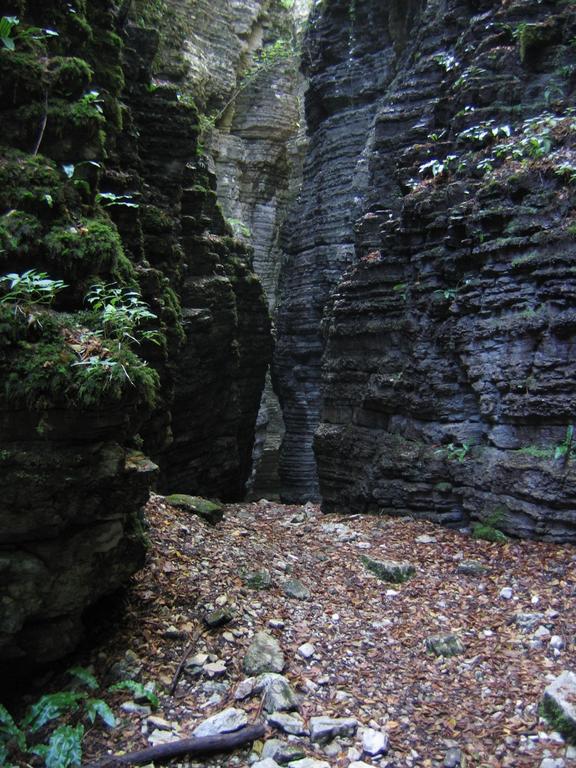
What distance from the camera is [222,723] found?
434 cm

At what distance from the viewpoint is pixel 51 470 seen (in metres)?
4.36

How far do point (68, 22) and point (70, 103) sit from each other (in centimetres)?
159

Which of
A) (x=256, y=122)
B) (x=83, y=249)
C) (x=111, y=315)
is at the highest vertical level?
(x=256, y=122)

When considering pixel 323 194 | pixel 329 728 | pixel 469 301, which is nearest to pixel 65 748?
pixel 329 728

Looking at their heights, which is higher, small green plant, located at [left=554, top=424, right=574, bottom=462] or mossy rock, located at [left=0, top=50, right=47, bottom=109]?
mossy rock, located at [left=0, top=50, right=47, bottom=109]

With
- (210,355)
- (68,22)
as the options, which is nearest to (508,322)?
(68,22)

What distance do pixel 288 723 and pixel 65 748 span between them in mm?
1571

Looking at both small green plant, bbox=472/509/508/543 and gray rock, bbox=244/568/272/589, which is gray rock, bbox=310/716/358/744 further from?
small green plant, bbox=472/509/508/543

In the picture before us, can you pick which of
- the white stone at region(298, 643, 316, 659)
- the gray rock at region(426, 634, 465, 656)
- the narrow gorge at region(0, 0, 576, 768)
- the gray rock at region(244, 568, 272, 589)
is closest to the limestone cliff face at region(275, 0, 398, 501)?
the narrow gorge at region(0, 0, 576, 768)

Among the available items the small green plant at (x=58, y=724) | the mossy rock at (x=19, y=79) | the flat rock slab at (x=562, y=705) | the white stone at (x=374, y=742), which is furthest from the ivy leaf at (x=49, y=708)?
the mossy rock at (x=19, y=79)

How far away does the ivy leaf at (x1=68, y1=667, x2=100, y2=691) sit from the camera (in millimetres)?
4566

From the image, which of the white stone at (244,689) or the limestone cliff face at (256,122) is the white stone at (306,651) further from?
the limestone cliff face at (256,122)

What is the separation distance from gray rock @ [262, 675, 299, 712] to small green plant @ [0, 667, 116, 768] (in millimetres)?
1162

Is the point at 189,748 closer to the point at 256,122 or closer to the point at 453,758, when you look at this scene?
the point at 453,758
